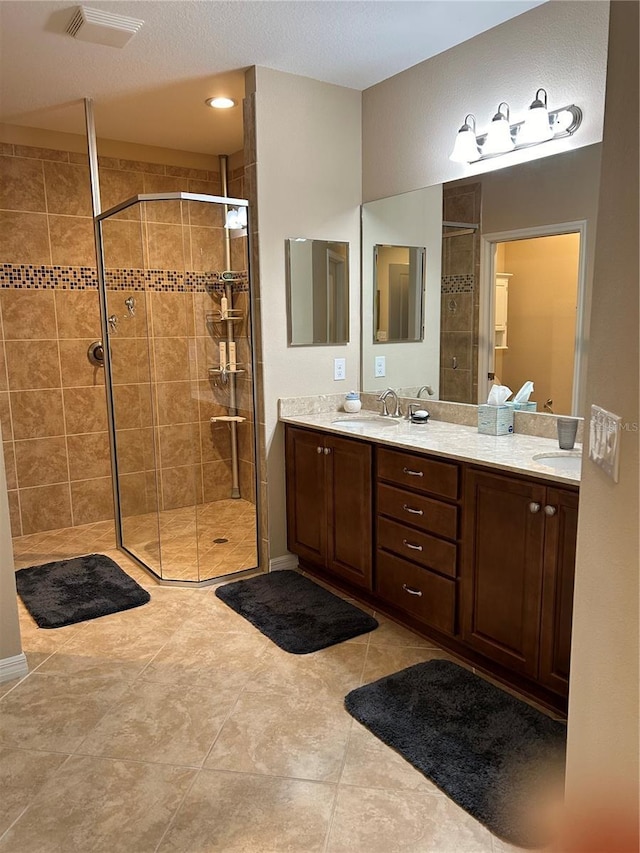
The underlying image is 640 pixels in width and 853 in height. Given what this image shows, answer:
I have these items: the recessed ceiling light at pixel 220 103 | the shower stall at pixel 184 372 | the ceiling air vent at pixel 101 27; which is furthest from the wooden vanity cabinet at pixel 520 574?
the recessed ceiling light at pixel 220 103

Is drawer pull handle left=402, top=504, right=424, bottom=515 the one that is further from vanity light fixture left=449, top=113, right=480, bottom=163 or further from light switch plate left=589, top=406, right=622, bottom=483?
vanity light fixture left=449, top=113, right=480, bottom=163

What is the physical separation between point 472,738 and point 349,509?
1262 millimetres

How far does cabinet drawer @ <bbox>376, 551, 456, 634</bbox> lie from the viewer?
8.69 ft

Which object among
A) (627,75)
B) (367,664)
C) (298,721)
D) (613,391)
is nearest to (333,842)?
(298,721)

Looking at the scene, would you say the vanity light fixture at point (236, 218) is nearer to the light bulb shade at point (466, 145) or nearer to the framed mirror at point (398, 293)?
the framed mirror at point (398, 293)

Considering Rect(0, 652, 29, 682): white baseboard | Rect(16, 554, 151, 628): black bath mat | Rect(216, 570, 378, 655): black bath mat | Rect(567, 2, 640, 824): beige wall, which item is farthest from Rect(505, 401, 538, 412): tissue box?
Rect(0, 652, 29, 682): white baseboard

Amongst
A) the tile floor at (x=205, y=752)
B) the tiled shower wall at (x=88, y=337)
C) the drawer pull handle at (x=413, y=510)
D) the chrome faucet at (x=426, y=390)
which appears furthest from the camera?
the chrome faucet at (x=426, y=390)

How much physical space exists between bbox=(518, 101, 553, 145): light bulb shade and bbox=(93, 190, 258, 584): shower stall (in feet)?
4.76

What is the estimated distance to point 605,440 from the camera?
3.85 ft

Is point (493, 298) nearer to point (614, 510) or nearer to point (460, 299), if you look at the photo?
point (460, 299)

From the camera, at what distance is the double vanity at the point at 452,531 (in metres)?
2.21

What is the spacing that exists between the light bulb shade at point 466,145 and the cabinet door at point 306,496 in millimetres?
1506

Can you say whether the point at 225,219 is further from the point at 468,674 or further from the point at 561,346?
the point at 468,674

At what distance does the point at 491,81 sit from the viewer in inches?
114
